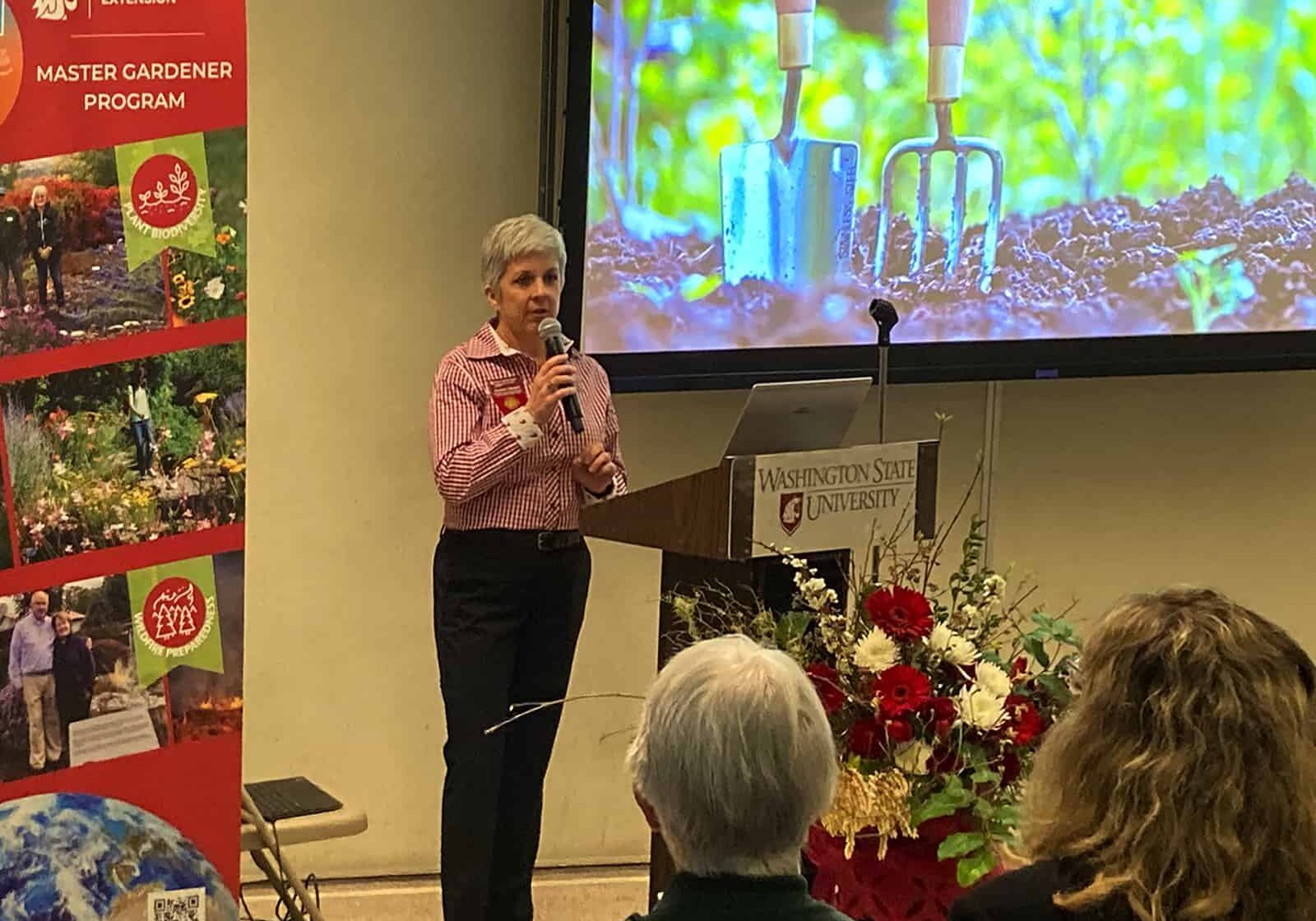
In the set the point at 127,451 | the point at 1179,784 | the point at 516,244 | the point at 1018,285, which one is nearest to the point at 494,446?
the point at 516,244

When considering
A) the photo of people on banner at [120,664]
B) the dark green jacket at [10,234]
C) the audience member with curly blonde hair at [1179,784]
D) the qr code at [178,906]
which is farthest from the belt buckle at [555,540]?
the audience member with curly blonde hair at [1179,784]

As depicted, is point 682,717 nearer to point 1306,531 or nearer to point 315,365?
point 315,365

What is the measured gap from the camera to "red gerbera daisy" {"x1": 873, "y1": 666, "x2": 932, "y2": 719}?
6.38ft

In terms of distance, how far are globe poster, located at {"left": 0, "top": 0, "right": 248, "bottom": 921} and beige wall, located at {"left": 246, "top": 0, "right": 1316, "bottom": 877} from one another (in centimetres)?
111

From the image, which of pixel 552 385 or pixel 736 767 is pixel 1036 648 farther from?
pixel 552 385

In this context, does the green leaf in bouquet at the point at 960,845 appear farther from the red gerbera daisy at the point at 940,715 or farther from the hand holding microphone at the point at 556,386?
the hand holding microphone at the point at 556,386

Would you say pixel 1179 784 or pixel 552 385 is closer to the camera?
pixel 1179 784

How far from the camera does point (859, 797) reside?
1947mm

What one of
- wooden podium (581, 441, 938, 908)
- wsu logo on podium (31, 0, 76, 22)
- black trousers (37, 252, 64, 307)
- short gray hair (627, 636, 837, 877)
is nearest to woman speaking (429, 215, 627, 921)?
wooden podium (581, 441, 938, 908)

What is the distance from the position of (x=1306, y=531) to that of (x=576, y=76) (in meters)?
2.56

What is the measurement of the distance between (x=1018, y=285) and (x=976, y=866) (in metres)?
2.62

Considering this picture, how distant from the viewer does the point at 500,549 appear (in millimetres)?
3250

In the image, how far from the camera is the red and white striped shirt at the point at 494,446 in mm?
3172

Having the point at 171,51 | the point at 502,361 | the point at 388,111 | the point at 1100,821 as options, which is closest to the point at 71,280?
the point at 171,51
